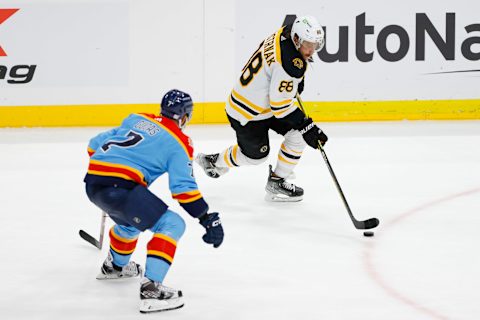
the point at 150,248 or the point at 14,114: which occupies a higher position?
the point at 150,248

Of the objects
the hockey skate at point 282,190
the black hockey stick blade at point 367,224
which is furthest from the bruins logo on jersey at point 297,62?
the black hockey stick blade at point 367,224

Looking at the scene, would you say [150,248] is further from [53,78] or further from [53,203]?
[53,78]

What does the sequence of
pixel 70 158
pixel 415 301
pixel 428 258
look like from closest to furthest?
pixel 415 301
pixel 428 258
pixel 70 158

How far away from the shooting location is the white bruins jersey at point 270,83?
4664 millimetres

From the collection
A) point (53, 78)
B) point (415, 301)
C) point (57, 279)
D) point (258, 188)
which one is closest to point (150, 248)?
point (57, 279)

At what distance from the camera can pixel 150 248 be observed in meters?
3.09

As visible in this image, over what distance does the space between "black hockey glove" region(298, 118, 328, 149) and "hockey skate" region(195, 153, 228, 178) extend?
95 centimetres

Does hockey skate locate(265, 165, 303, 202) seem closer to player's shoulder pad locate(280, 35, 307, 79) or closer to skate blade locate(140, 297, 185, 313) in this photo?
player's shoulder pad locate(280, 35, 307, 79)

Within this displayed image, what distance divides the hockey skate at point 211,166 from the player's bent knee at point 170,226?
2302 millimetres

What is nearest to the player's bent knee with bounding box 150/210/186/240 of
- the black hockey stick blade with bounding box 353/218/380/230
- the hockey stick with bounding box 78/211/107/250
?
the hockey stick with bounding box 78/211/107/250

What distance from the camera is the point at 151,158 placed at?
10.3 feet

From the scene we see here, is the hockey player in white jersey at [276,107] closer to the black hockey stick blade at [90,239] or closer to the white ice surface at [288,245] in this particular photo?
the white ice surface at [288,245]

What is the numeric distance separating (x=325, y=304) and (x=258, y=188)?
228 cm

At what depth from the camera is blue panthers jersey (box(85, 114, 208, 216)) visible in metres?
3.11
